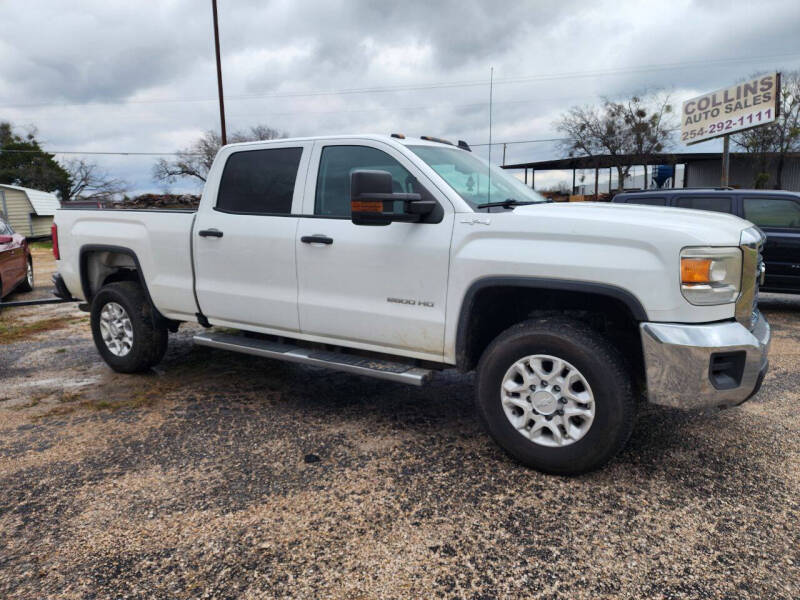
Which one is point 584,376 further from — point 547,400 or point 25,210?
point 25,210

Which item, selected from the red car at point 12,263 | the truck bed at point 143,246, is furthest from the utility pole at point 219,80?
the truck bed at point 143,246

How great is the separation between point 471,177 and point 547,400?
1.62m

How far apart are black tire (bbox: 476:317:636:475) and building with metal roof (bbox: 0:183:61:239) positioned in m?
29.9

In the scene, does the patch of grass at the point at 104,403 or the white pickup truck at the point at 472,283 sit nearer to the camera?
the white pickup truck at the point at 472,283

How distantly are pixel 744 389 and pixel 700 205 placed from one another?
6375mm

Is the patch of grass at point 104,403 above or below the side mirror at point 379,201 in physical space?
below

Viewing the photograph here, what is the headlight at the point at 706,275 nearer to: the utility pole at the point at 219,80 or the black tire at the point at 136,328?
the black tire at the point at 136,328

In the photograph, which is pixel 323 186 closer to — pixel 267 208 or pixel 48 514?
pixel 267 208

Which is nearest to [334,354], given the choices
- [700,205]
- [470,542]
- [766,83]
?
[470,542]

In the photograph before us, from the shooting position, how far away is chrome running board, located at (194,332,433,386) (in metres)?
3.66

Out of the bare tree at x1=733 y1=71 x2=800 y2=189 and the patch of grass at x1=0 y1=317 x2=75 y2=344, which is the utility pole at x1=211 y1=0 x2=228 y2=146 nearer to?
the patch of grass at x1=0 y1=317 x2=75 y2=344

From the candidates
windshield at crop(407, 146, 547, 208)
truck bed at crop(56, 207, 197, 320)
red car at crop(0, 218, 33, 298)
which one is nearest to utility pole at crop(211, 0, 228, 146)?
red car at crop(0, 218, 33, 298)

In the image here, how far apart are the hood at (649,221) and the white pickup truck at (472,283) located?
10 mm

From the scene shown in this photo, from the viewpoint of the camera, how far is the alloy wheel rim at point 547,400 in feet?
10.4
